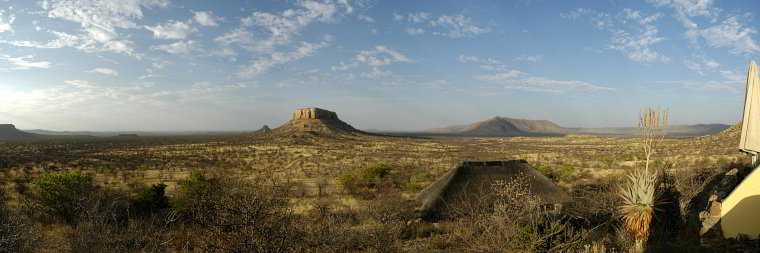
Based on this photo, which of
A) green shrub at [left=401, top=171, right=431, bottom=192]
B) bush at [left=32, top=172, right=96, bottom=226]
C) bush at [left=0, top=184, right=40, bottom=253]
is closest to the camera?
bush at [left=0, top=184, right=40, bottom=253]

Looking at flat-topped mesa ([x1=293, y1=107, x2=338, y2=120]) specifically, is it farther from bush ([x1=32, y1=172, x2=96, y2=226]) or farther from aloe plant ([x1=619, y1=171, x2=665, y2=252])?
aloe plant ([x1=619, y1=171, x2=665, y2=252])

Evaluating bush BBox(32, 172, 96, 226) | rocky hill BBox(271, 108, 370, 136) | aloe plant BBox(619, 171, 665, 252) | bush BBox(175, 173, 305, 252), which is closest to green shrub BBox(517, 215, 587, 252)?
aloe plant BBox(619, 171, 665, 252)

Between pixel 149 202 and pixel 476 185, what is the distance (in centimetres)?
1186

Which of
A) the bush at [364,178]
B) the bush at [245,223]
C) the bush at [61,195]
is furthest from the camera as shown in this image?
the bush at [364,178]

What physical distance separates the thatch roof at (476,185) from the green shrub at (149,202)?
9.85 meters

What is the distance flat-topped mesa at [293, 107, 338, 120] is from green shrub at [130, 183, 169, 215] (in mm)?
107742

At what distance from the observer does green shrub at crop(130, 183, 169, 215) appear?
49.0ft

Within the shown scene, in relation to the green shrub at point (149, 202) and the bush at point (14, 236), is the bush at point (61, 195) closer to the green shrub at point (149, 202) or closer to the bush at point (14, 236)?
the green shrub at point (149, 202)

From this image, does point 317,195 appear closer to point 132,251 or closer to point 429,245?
point 429,245

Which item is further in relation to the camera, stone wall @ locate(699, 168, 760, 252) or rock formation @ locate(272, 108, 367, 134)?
rock formation @ locate(272, 108, 367, 134)

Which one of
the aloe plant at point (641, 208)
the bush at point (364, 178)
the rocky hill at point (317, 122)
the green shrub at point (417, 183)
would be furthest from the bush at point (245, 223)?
the rocky hill at point (317, 122)

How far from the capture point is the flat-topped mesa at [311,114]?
124662 mm

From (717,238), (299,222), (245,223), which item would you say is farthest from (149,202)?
(717,238)

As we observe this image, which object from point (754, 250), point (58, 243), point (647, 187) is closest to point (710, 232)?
point (754, 250)
